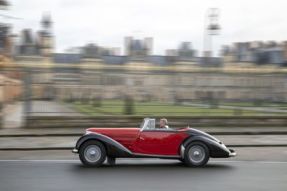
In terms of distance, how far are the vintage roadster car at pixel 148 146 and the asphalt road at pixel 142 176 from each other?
280mm

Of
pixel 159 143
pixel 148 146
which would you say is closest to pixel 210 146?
pixel 159 143

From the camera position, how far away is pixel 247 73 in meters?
26.0

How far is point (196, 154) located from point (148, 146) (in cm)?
110

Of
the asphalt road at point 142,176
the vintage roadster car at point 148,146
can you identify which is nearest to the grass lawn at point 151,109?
the asphalt road at point 142,176

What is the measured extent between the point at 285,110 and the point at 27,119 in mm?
11712

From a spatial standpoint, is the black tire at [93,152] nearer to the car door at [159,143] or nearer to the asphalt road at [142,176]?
the asphalt road at [142,176]

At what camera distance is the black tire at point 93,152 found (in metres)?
12.1

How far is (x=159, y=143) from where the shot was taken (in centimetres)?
1226

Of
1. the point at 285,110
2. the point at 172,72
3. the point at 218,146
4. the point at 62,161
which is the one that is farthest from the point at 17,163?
the point at 285,110

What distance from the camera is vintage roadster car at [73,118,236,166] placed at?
12086 millimetres

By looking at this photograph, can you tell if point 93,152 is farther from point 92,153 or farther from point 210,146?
point 210,146

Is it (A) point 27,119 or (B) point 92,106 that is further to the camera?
(B) point 92,106

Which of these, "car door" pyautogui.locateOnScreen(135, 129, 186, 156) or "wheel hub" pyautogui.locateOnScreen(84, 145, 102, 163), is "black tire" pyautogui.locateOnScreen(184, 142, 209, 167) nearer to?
"car door" pyautogui.locateOnScreen(135, 129, 186, 156)

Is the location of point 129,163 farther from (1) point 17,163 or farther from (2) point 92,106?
(2) point 92,106
